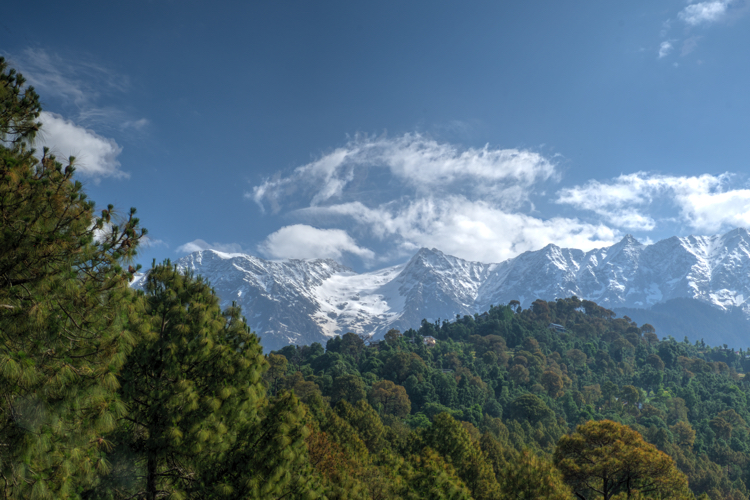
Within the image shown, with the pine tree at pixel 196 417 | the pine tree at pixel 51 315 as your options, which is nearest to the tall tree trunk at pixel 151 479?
the pine tree at pixel 196 417

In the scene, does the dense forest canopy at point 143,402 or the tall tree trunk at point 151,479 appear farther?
the tall tree trunk at point 151,479

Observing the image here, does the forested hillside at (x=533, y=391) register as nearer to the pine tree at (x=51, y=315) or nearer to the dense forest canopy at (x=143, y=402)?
the dense forest canopy at (x=143, y=402)

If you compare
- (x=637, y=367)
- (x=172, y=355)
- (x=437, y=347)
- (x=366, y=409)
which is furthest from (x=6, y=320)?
(x=637, y=367)

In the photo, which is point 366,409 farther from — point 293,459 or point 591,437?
point 293,459

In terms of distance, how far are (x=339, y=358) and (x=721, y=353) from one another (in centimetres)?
13838

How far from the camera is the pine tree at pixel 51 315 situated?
537 cm

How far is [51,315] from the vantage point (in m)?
5.87

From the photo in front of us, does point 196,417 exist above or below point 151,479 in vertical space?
above

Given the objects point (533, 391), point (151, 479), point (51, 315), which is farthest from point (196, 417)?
point (533, 391)

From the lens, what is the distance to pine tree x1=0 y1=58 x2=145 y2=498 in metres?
5.37

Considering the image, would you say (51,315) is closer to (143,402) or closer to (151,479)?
(143,402)

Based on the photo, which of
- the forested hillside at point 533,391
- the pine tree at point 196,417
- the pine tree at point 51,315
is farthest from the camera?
the forested hillside at point 533,391

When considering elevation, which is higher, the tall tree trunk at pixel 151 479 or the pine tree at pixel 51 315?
the pine tree at pixel 51 315

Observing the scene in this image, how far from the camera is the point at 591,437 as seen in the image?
2153 centimetres
